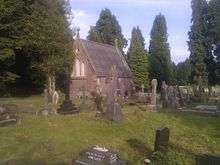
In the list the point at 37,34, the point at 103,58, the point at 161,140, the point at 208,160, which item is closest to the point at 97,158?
the point at 208,160

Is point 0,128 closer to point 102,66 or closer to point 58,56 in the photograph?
point 58,56

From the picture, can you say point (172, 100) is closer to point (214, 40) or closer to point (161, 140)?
point (161, 140)

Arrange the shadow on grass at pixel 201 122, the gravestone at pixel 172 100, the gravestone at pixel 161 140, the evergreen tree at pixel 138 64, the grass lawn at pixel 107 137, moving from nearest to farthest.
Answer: the gravestone at pixel 161 140
the grass lawn at pixel 107 137
the shadow on grass at pixel 201 122
the gravestone at pixel 172 100
the evergreen tree at pixel 138 64

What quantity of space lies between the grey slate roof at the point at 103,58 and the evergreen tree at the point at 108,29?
16.8 metres

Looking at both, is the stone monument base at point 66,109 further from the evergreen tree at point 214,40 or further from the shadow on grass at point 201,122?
the evergreen tree at point 214,40

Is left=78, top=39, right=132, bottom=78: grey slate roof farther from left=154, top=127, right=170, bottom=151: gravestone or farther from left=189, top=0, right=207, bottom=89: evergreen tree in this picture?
left=154, top=127, right=170, bottom=151: gravestone

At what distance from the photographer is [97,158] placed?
9883 millimetres

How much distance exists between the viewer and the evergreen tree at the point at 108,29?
7106 cm

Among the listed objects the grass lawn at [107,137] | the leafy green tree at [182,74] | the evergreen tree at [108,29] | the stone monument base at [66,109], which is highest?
the evergreen tree at [108,29]

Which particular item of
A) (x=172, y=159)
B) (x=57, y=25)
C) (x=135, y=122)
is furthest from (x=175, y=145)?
(x=57, y=25)

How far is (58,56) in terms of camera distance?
40906mm

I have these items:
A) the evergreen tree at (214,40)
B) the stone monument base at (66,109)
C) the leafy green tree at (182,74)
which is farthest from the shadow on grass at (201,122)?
the leafy green tree at (182,74)

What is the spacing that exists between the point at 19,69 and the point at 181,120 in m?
28.1

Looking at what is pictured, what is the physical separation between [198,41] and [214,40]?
2.13 meters
